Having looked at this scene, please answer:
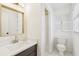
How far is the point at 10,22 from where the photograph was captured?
2113mm

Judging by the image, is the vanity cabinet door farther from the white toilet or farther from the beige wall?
the white toilet

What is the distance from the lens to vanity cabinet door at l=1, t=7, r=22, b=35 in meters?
1.91

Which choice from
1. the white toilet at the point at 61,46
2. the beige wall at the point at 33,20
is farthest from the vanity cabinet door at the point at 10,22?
the white toilet at the point at 61,46

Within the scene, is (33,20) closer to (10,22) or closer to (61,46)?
(10,22)

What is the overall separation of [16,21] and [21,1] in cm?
50

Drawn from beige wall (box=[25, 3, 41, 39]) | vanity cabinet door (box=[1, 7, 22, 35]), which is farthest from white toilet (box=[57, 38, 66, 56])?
Answer: vanity cabinet door (box=[1, 7, 22, 35])

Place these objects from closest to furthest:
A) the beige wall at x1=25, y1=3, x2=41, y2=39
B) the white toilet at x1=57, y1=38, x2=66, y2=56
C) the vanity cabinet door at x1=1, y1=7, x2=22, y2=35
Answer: the vanity cabinet door at x1=1, y1=7, x2=22, y2=35 < the beige wall at x1=25, y1=3, x2=41, y2=39 < the white toilet at x1=57, y1=38, x2=66, y2=56

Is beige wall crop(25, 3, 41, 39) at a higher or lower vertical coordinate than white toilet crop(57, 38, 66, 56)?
higher

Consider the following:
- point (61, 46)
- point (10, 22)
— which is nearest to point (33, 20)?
point (10, 22)

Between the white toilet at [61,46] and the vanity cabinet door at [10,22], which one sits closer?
the vanity cabinet door at [10,22]

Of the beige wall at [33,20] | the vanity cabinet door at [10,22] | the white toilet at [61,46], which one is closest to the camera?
the vanity cabinet door at [10,22]

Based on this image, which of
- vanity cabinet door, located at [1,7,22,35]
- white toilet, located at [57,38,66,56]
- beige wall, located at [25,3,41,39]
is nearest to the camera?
vanity cabinet door, located at [1,7,22,35]

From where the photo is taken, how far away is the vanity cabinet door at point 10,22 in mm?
1909

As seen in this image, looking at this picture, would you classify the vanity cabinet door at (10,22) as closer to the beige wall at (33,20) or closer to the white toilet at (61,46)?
the beige wall at (33,20)
